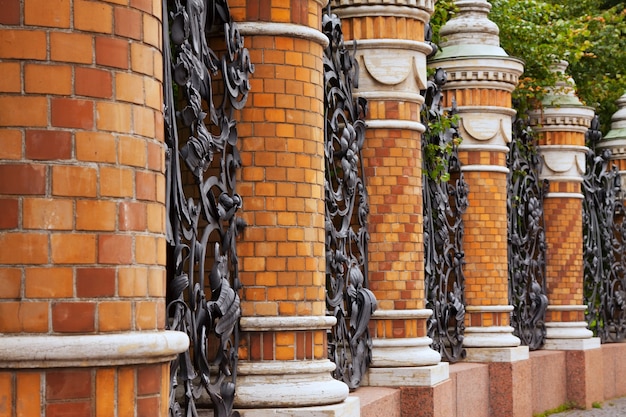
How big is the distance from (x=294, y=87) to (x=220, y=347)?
4.74ft

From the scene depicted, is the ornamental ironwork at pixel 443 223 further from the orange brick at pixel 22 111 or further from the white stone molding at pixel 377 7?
the orange brick at pixel 22 111

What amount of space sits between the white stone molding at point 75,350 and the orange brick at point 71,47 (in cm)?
85

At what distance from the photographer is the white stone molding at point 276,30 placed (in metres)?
7.34

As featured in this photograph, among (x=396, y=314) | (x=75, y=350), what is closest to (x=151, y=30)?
(x=75, y=350)

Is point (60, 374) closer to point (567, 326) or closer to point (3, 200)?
point (3, 200)

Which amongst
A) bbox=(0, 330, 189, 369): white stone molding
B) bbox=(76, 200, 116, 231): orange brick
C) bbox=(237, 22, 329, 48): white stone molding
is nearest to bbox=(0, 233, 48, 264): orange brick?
bbox=(76, 200, 116, 231): orange brick

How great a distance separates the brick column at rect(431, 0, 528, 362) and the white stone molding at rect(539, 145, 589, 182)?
2.70 metres

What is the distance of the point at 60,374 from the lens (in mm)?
4215

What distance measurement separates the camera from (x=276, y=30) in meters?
7.39

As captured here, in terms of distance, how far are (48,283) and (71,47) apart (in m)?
0.73

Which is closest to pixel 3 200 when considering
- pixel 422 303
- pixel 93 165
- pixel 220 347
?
pixel 93 165

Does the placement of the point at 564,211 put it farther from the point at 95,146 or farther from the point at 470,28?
the point at 95,146

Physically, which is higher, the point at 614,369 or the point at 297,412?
the point at 297,412

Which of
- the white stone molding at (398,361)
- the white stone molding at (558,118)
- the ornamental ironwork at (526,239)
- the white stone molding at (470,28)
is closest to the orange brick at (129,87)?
the white stone molding at (398,361)
